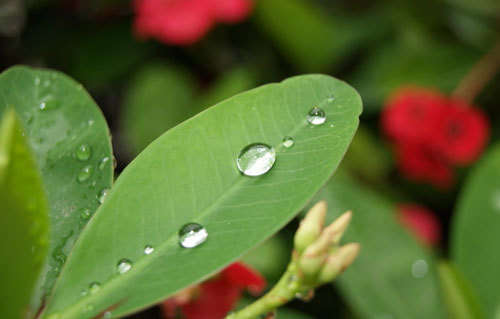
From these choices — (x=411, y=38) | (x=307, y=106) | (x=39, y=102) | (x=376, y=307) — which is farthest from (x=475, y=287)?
(x=411, y=38)

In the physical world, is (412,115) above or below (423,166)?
above

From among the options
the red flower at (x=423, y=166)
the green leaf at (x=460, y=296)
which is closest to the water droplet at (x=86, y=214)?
the green leaf at (x=460, y=296)

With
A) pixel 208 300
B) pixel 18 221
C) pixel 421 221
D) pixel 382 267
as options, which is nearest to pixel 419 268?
pixel 382 267

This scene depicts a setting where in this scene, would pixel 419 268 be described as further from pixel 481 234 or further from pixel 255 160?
pixel 255 160

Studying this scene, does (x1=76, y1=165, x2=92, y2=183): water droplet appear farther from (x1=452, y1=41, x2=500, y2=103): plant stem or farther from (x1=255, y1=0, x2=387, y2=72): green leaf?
(x1=452, y1=41, x2=500, y2=103): plant stem

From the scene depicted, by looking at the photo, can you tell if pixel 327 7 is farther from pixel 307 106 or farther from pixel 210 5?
pixel 307 106
